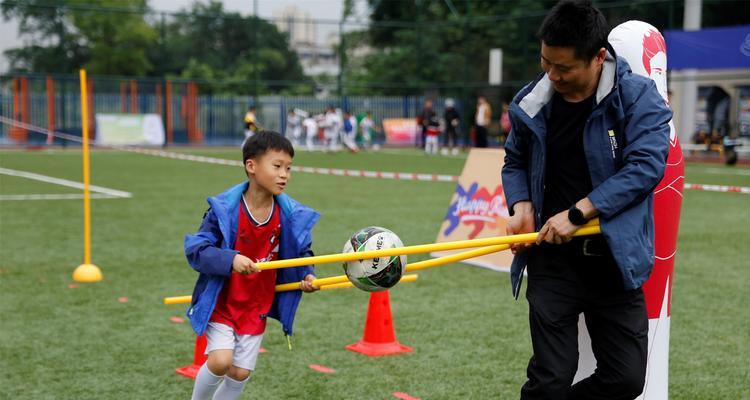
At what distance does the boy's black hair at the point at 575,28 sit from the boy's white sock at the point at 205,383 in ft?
7.19

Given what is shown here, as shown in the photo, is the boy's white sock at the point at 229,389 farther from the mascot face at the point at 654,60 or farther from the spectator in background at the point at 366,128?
the spectator in background at the point at 366,128

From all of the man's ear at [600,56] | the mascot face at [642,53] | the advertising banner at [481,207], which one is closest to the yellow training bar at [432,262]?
the man's ear at [600,56]

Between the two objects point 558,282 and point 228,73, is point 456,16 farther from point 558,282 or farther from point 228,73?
point 558,282

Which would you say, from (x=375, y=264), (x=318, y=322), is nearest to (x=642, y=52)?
(x=375, y=264)

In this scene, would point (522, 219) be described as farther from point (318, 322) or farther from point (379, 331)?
point (318, 322)

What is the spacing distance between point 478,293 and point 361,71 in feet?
128

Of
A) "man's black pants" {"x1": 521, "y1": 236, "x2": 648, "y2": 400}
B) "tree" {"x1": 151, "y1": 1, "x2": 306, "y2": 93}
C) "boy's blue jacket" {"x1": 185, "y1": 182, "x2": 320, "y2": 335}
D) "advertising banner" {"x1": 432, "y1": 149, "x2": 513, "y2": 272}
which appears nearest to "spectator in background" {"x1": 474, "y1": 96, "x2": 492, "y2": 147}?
"tree" {"x1": 151, "y1": 1, "x2": 306, "y2": 93}

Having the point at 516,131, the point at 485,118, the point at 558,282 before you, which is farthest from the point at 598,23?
the point at 485,118

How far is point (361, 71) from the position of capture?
4597 cm

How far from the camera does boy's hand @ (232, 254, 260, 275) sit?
382cm

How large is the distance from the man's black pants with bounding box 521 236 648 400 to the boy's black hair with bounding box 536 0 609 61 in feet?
2.58

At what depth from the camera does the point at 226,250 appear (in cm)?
389

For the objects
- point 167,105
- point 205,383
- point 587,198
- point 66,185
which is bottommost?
point 66,185

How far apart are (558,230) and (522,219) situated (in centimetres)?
30
